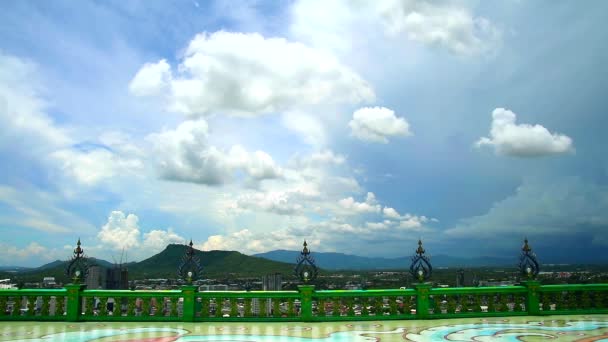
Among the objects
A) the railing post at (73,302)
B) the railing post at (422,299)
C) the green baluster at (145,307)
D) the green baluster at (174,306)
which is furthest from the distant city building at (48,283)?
the railing post at (422,299)

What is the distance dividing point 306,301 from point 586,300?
976 cm

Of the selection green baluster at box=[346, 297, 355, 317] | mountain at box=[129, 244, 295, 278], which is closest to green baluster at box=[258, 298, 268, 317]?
green baluster at box=[346, 297, 355, 317]

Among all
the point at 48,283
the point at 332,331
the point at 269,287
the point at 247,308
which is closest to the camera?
the point at 332,331

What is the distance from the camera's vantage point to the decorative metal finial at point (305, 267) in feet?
47.6

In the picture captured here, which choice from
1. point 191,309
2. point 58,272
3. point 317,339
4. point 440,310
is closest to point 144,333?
point 191,309

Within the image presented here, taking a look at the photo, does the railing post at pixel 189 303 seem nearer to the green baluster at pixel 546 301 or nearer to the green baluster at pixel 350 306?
the green baluster at pixel 350 306

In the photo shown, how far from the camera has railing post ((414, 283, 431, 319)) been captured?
14.5 metres

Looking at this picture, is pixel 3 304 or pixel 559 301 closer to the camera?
pixel 3 304

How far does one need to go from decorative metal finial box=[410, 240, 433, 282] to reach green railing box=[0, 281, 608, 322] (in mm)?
368

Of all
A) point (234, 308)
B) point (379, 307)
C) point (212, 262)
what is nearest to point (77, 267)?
point (234, 308)

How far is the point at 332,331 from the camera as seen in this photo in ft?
40.3

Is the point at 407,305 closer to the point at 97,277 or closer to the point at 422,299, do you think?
the point at 422,299

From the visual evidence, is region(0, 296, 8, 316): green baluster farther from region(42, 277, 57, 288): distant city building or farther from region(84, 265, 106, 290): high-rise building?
region(84, 265, 106, 290): high-rise building

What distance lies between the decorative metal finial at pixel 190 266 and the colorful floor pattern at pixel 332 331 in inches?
61.6
